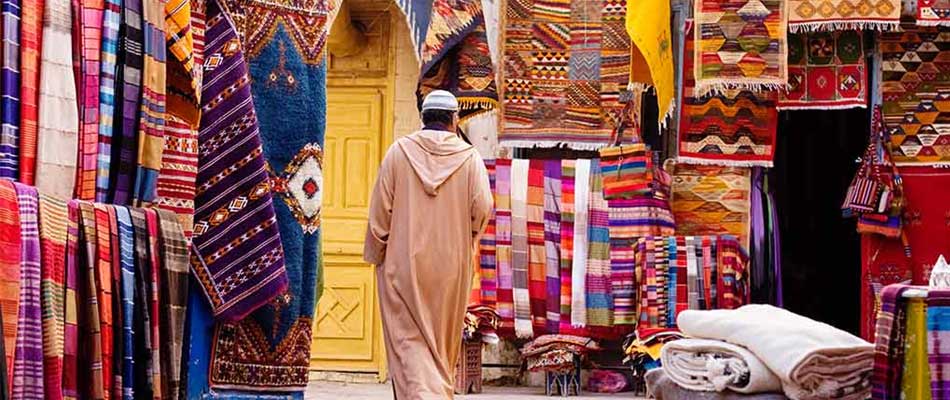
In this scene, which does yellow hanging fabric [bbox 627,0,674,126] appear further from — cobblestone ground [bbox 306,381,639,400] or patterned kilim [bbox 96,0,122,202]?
patterned kilim [bbox 96,0,122,202]

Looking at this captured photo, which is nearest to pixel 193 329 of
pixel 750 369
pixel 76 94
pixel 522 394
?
pixel 76 94

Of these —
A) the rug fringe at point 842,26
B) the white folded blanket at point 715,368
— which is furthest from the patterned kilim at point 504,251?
the white folded blanket at point 715,368

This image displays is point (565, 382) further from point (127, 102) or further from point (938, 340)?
point (938, 340)

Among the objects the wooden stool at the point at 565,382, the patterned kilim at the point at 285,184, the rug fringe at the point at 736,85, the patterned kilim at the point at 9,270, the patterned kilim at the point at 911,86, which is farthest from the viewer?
the wooden stool at the point at 565,382

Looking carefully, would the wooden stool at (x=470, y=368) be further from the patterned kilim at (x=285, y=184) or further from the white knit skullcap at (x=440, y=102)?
the patterned kilim at (x=285, y=184)

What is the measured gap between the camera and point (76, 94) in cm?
465

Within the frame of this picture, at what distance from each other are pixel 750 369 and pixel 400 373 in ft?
12.6

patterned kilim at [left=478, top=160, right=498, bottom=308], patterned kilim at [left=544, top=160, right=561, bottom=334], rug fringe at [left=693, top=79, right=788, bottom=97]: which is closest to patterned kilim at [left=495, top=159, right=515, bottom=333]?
patterned kilim at [left=478, top=160, right=498, bottom=308]

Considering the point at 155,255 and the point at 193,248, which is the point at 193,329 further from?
the point at 155,255

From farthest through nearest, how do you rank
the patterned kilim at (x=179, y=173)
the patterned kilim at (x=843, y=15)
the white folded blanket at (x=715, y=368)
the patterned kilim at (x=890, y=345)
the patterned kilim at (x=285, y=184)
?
the patterned kilim at (x=843, y=15) < the patterned kilim at (x=285, y=184) < the patterned kilim at (x=179, y=173) < the white folded blanket at (x=715, y=368) < the patterned kilim at (x=890, y=345)

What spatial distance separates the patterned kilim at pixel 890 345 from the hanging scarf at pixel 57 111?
229 centimetres

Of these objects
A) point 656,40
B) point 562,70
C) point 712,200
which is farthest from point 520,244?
point 656,40

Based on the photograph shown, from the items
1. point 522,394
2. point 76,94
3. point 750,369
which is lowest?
point 522,394

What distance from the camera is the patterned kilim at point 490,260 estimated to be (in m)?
12.2
